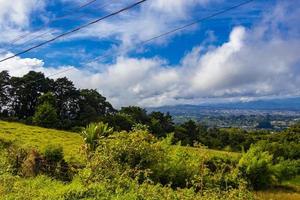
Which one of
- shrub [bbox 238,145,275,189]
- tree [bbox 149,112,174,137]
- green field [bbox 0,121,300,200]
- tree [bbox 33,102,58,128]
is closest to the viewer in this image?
green field [bbox 0,121,300,200]

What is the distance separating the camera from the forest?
16.8 metres

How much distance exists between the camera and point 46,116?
196ft

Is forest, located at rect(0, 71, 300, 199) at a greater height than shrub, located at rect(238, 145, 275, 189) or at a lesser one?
greater

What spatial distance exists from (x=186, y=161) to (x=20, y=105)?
48.0m

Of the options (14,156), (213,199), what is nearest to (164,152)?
(14,156)

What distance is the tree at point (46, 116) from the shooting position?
194ft

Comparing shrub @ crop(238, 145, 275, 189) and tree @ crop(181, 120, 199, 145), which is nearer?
shrub @ crop(238, 145, 275, 189)

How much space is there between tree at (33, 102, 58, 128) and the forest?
0.13 metres

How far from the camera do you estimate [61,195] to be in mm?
15883

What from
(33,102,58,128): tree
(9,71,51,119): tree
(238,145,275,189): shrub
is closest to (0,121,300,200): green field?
(238,145,275,189): shrub

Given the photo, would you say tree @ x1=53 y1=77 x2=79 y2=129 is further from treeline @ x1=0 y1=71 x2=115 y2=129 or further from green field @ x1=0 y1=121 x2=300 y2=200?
green field @ x1=0 y1=121 x2=300 y2=200

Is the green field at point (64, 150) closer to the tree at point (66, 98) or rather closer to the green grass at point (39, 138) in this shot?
the green grass at point (39, 138)

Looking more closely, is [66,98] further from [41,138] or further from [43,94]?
[41,138]

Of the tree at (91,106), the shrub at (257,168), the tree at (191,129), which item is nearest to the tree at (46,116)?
the tree at (91,106)
